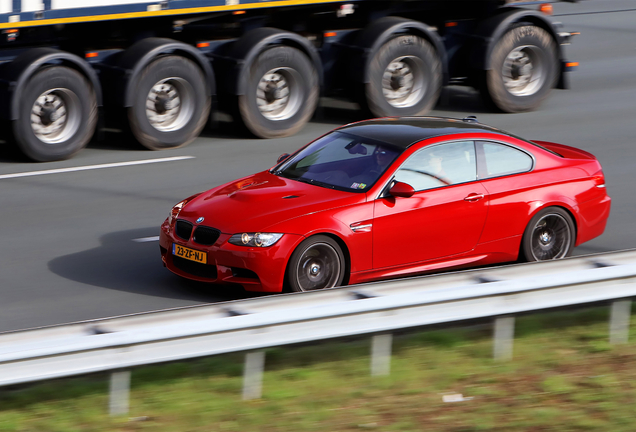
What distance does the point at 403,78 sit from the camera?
1493 centimetres

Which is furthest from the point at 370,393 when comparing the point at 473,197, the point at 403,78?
the point at 403,78

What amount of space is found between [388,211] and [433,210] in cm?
41

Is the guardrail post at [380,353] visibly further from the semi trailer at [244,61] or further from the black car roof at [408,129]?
the semi trailer at [244,61]

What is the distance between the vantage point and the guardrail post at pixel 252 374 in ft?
18.0

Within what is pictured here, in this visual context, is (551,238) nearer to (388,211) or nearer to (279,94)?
(388,211)

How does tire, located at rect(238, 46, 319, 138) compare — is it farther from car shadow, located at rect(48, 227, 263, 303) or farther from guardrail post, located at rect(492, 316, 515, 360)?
guardrail post, located at rect(492, 316, 515, 360)

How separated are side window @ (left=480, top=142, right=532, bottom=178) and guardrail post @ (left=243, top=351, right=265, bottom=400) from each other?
3501 mm

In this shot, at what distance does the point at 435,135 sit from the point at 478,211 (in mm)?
759

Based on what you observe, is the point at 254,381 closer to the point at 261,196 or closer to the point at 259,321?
the point at 259,321

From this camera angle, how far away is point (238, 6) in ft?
44.5

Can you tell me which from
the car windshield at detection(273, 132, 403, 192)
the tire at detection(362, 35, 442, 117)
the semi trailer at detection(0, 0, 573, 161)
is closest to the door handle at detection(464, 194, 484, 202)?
the car windshield at detection(273, 132, 403, 192)

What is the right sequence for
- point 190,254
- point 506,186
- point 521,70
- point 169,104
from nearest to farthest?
point 190,254 < point 506,186 < point 169,104 < point 521,70

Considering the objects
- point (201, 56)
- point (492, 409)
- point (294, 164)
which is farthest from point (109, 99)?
point (492, 409)

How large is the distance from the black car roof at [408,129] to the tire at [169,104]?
4895mm
